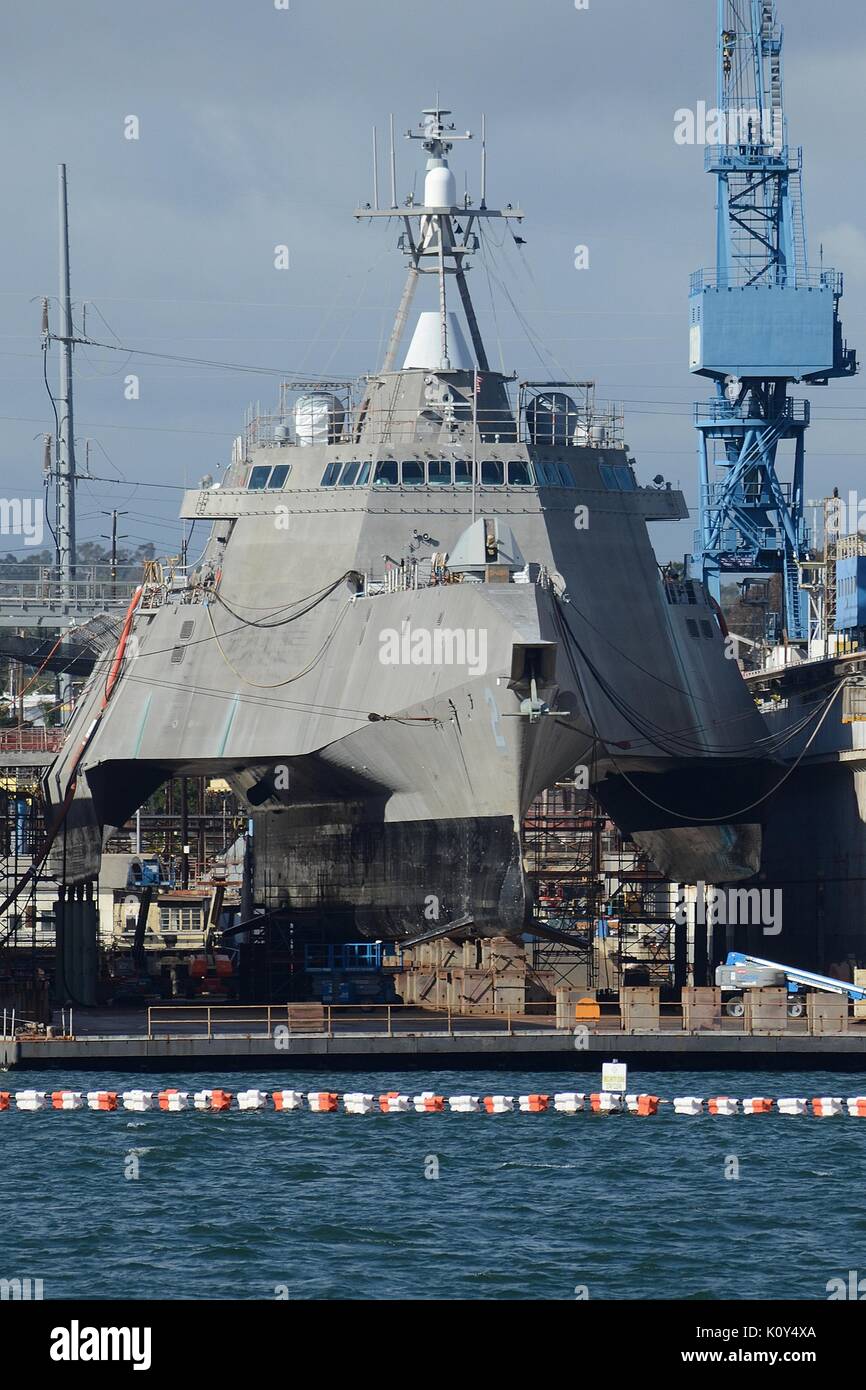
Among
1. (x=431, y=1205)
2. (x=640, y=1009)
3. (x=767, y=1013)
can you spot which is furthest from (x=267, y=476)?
(x=431, y=1205)

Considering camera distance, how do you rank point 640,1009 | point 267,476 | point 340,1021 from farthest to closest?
point 267,476, point 340,1021, point 640,1009

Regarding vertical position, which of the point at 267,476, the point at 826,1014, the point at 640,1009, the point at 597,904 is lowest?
the point at 826,1014

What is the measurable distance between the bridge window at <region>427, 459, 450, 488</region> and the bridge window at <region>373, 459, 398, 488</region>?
82 cm

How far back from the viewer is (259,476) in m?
58.8

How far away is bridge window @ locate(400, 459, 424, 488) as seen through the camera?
184ft

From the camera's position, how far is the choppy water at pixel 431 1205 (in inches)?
1007

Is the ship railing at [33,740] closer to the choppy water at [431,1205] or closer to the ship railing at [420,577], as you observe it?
the ship railing at [420,577]

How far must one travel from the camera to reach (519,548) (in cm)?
5541

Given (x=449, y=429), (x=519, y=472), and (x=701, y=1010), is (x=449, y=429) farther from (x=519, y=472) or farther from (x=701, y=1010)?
(x=701, y=1010)

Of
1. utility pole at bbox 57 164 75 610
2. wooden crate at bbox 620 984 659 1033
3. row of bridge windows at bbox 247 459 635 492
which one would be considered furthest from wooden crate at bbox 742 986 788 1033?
utility pole at bbox 57 164 75 610

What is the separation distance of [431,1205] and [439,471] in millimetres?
29120

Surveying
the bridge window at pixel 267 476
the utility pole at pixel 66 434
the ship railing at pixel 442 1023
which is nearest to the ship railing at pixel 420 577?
the bridge window at pixel 267 476
